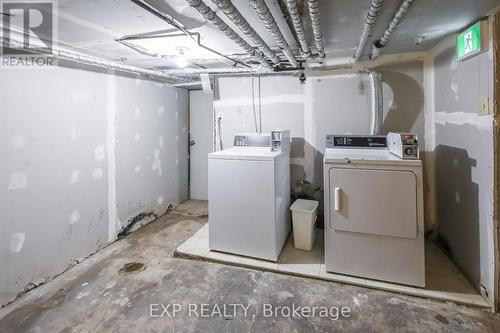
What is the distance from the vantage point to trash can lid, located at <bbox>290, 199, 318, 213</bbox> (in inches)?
106

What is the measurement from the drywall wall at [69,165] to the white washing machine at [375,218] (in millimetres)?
2365

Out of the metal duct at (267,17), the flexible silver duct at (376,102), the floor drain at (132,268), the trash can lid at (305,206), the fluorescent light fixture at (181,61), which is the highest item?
the fluorescent light fixture at (181,61)

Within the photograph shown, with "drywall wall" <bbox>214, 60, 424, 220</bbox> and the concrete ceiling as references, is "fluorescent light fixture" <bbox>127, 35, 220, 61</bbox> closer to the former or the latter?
the concrete ceiling

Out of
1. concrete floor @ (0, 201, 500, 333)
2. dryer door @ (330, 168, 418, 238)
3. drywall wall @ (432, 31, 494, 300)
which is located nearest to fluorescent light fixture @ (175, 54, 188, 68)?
dryer door @ (330, 168, 418, 238)

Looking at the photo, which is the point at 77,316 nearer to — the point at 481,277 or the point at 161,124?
the point at 161,124

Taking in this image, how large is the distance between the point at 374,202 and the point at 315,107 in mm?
1475

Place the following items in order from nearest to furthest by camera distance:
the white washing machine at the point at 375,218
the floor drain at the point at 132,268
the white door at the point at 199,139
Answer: the white washing machine at the point at 375,218 < the floor drain at the point at 132,268 < the white door at the point at 199,139

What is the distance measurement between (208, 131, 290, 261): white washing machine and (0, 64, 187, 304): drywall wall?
1236mm

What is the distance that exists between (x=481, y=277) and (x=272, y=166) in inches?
70.2

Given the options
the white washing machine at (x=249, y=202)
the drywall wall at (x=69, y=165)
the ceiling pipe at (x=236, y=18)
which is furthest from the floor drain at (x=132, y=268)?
the ceiling pipe at (x=236, y=18)

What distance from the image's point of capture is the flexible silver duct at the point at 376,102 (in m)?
2.64

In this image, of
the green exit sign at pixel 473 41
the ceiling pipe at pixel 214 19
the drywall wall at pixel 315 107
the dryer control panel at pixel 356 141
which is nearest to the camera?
the ceiling pipe at pixel 214 19

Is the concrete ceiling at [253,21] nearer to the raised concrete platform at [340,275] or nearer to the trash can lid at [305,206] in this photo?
the trash can lid at [305,206]

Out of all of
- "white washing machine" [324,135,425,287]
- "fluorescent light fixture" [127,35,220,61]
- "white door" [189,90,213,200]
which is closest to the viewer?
"white washing machine" [324,135,425,287]
